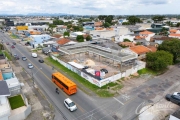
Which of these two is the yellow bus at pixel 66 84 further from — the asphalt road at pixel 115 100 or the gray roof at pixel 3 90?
the gray roof at pixel 3 90

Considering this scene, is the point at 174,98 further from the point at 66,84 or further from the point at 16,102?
the point at 16,102

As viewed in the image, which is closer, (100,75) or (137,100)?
(137,100)

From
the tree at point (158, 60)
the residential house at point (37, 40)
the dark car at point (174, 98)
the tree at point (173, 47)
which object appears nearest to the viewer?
the dark car at point (174, 98)

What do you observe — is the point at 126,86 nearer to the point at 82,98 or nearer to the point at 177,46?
the point at 82,98

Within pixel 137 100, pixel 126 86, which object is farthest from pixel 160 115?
pixel 126 86

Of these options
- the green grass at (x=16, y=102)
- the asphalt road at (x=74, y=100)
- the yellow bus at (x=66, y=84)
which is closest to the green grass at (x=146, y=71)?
the asphalt road at (x=74, y=100)

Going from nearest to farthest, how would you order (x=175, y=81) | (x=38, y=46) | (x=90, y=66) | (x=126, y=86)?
(x=126, y=86)
(x=175, y=81)
(x=90, y=66)
(x=38, y=46)

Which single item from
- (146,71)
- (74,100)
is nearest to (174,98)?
(146,71)

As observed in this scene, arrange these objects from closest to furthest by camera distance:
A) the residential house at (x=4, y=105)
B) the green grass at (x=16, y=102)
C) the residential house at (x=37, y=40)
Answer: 1. the residential house at (x=4, y=105)
2. the green grass at (x=16, y=102)
3. the residential house at (x=37, y=40)
